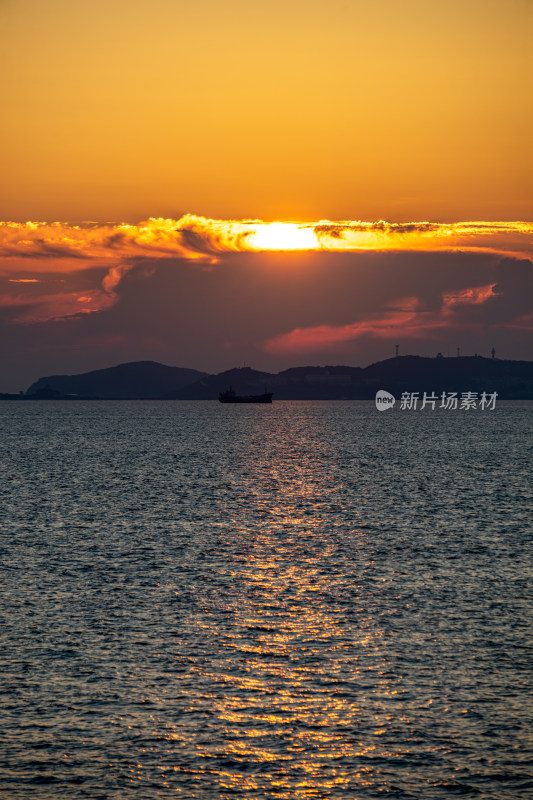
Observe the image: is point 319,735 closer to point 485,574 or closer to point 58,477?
point 485,574

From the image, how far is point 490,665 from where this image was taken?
31.4 metres

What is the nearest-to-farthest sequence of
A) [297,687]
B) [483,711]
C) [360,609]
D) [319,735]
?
[319,735]
[483,711]
[297,687]
[360,609]

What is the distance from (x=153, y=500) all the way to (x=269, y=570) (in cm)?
3920

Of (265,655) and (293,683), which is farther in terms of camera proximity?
(265,655)

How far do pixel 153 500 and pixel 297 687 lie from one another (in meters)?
59.2

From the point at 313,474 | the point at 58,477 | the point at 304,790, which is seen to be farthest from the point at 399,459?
the point at 304,790

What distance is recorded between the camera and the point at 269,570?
4962 cm

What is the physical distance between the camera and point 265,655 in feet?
108

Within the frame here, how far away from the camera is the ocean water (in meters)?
23.0

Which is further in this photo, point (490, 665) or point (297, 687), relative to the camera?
point (490, 665)

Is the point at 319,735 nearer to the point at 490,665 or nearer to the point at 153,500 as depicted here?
the point at 490,665

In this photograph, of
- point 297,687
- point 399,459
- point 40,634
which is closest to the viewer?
point 297,687

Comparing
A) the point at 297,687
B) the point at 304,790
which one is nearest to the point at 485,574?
the point at 297,687

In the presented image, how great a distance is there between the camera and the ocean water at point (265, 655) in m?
23.0
